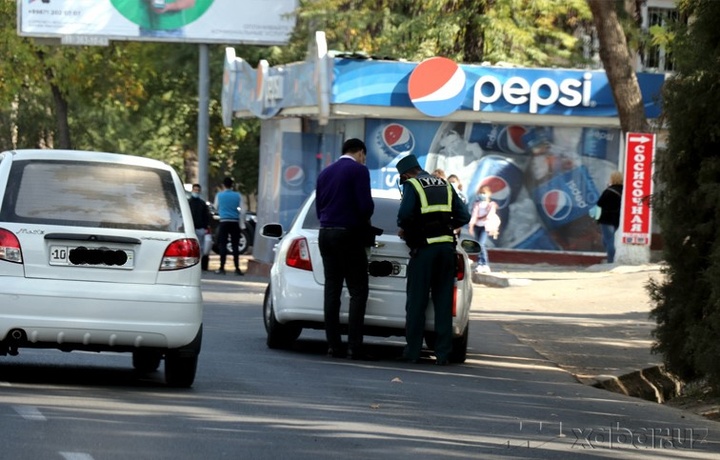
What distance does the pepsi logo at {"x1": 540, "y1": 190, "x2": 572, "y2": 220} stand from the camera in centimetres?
3272

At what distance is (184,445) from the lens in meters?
Answer: 8.40

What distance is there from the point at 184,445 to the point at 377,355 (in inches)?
259

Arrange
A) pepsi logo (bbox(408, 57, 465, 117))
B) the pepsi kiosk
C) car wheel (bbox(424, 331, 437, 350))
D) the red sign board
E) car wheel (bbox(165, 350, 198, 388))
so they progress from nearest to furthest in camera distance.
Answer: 1. car wheel (bbox(165, 350, 198, 388))
2. car wheel (bbox(424, 331, 437, 350))
3. the red sign board
4. pepsi logo (bbox(408, 57, 465, 117))
5. the pepsi kiosk

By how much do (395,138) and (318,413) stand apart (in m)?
22.1

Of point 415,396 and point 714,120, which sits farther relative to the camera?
point 714,120

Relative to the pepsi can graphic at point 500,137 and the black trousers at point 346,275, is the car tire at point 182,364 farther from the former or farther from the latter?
the pepsi can graphic at point 500,137

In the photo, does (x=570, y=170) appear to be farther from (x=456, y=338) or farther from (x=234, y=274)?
(x=456, y=338)

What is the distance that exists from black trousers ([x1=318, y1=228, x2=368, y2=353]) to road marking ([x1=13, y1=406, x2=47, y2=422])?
448 cm

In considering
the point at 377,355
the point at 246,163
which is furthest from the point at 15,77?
the point at 377,355

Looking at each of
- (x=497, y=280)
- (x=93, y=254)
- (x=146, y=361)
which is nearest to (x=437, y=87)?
(x=497, y=280)

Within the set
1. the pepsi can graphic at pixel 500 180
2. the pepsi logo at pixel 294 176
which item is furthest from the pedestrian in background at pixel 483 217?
the pepsi logo at pixel 294 176

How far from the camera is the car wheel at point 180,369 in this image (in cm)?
1079

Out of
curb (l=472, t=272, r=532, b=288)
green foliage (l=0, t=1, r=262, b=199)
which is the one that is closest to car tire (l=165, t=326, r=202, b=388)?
curb (l=472, t=272, r=532, b=288)

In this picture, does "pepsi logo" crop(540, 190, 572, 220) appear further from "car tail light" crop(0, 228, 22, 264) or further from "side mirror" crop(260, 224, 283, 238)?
"car tail light" crop(0, 228, 22, 264)
